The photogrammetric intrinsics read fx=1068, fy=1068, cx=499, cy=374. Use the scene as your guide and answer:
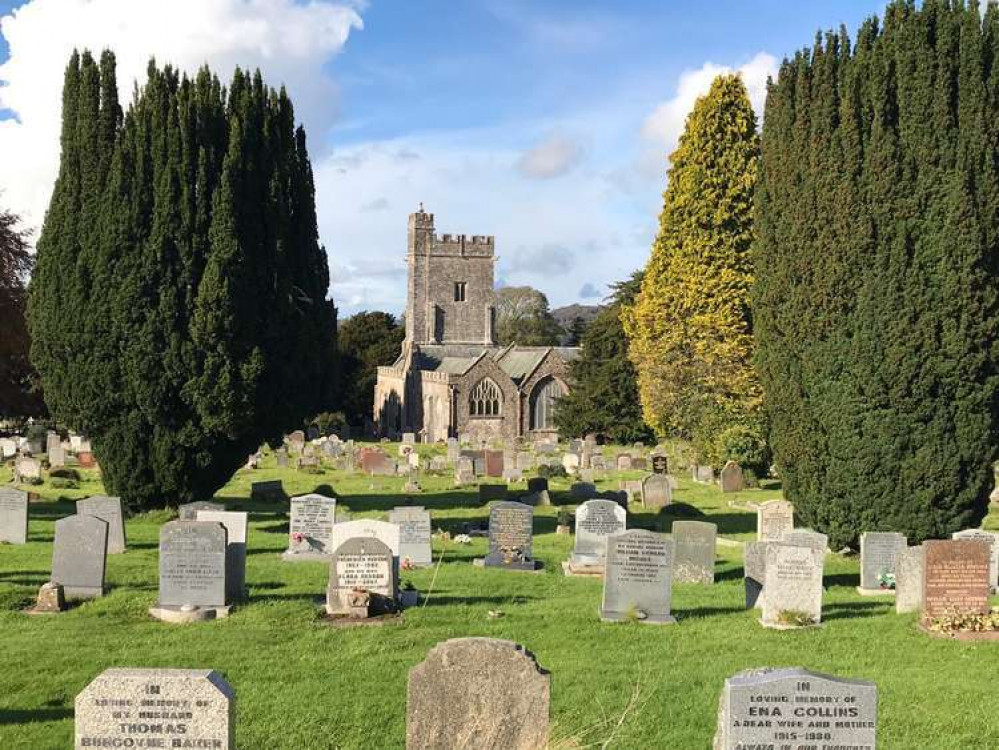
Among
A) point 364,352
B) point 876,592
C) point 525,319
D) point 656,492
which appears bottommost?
point 876,592

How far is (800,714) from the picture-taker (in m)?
6.15

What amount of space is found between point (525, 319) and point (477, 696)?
9891 cm

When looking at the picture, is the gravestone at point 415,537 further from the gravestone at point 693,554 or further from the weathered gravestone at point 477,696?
the weathered gravestone at point 477,696

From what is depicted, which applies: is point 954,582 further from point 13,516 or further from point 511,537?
point 13,516

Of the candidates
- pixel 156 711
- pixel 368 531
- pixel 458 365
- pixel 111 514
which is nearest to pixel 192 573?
pixel 368 531

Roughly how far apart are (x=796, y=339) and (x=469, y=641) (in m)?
12.5

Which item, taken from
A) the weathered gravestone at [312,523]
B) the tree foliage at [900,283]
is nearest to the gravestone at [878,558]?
the tree foliage at [900,283]

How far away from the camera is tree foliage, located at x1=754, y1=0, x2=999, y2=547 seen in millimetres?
16453

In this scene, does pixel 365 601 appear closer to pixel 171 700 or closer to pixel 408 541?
pixel 408 541

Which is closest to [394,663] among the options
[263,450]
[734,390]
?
[734,390]

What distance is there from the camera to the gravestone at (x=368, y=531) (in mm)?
13413

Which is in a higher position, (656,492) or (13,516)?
(656,492)

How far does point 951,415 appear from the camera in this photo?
54.2 feet

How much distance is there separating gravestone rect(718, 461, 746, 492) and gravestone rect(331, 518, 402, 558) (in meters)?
17.2
